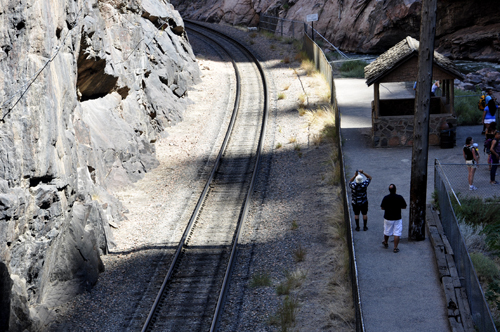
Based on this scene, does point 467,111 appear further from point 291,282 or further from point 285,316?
point 285,316

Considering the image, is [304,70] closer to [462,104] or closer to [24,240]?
[462,104]

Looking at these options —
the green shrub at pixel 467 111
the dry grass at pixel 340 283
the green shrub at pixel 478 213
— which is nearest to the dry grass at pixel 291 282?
the dry grass at pixel 340 283

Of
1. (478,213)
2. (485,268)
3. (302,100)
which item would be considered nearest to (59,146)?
(485,268)

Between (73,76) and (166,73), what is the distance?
12628mm

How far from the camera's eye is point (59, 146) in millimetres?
15000

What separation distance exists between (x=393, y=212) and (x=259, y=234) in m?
4.92

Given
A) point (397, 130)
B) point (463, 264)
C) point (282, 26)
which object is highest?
point (282, 26)

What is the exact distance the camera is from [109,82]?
2203 cm

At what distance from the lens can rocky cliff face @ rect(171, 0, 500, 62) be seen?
3847 cm

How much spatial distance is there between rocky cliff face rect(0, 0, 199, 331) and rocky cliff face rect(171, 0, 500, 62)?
24017mm

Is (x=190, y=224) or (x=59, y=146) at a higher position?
(x=59, y=146)

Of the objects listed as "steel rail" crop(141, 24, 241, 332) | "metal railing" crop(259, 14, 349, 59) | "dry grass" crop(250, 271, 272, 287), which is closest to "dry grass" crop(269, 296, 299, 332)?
"dry grass" crop(250, 271, 272, 287)

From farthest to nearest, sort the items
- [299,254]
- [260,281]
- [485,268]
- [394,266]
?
1. [299,254]
2. [260,281]
3. [394,266]
4. [485,268]

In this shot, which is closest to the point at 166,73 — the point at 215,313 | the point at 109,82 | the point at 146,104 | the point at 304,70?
the point at 146,104
